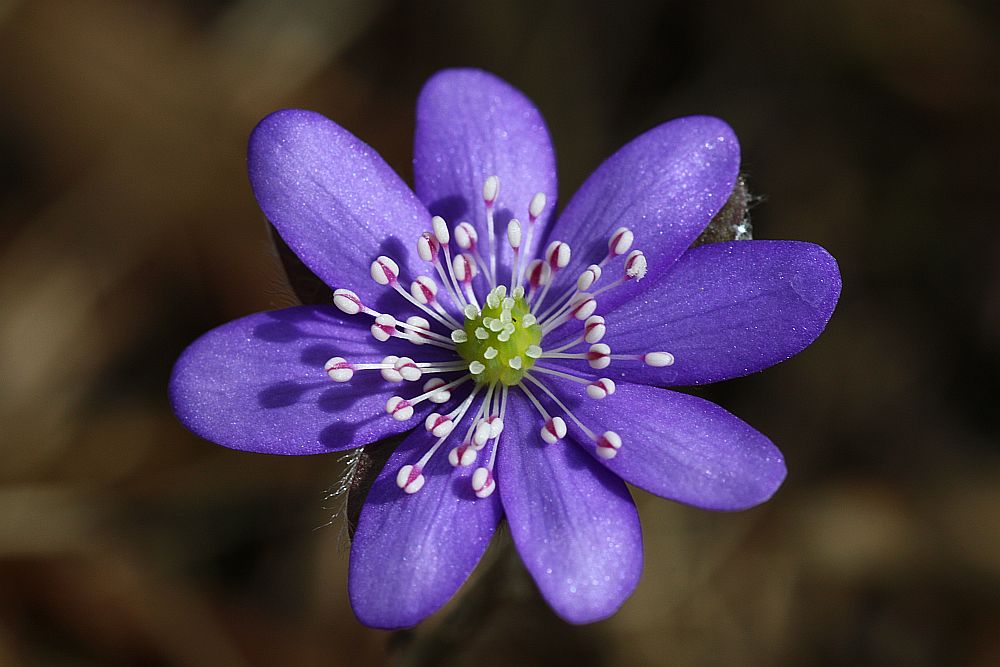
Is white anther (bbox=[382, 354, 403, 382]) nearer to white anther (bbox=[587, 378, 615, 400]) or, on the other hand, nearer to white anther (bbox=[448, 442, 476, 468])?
white anther (bbox=[448, 442, 476, 468])

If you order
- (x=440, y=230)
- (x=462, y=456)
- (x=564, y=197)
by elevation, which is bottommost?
(x=564, y=197)

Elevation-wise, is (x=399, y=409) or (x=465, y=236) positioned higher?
(x=465, y=236)

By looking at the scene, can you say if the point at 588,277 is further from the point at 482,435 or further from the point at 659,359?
the point at 482,435

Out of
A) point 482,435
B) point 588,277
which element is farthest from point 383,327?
point 588,277

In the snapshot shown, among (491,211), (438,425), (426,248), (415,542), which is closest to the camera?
(415,542)

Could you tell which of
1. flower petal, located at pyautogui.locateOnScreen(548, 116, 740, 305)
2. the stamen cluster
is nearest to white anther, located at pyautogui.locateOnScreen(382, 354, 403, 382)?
the stamen cluster

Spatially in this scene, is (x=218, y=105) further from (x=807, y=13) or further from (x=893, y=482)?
(x=893, y=482)

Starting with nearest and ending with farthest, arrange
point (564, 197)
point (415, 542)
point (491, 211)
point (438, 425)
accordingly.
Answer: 1. point (415, 542)
2. point (438, 425)
3. point (491, 211)
4. point (564, 197)
